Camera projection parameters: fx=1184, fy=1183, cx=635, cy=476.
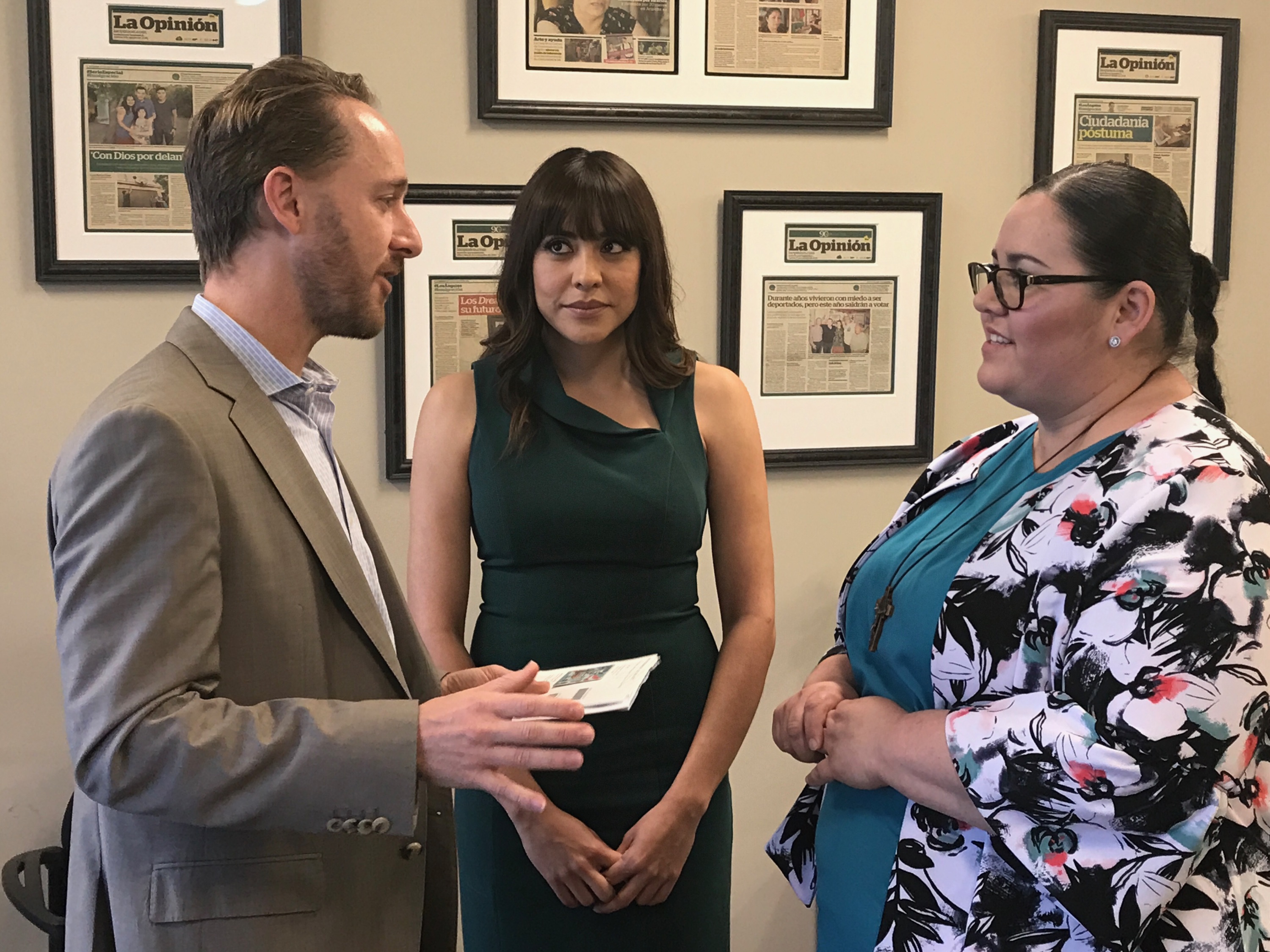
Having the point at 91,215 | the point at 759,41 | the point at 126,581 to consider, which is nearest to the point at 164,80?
the point at 91,215

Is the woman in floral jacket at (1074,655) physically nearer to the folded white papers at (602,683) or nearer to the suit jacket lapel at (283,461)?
the folded white papers at (602,683)

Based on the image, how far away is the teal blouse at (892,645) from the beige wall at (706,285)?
1046mm

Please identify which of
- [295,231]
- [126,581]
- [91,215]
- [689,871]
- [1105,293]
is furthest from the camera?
[91,215]

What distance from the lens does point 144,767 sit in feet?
3.68

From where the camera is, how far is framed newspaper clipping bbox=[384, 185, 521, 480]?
99.6 inches

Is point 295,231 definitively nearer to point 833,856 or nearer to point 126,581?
point 126,581

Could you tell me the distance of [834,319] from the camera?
2775mm

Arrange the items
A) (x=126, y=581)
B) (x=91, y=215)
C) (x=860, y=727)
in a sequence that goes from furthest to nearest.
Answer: (x=91, y=215) < (x=860, y=727) < (x=126, y=581)

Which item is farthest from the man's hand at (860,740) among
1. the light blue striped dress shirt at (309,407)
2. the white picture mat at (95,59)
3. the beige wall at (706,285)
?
the white picture mat at (95,59)

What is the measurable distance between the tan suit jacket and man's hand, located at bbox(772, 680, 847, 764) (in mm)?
591

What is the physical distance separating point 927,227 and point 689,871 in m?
1.60

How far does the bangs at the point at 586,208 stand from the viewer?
191 cm

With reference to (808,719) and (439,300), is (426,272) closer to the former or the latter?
(439,300)

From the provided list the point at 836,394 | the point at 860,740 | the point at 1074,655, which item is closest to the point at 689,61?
the point at 836,394
